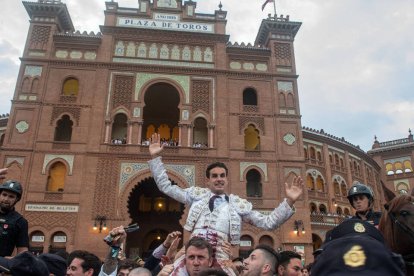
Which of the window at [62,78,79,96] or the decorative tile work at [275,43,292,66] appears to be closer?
the window at [62,78,79,96]

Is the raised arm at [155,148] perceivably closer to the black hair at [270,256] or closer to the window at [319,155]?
the black hair at [270,256]

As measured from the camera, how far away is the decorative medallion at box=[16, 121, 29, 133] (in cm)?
2145

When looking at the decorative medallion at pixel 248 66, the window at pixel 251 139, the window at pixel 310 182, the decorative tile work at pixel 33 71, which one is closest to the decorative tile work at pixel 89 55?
the decorative tile work at pixel 33 71

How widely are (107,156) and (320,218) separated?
1544 cm

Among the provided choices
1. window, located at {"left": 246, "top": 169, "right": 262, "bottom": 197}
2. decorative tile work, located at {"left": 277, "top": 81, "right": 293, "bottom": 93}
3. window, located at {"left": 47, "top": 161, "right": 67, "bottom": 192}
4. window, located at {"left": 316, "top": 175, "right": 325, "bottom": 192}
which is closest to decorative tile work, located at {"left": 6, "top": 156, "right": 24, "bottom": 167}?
window, located at {"left": 47, "top": 161, "right": 67, "bottom": 192}

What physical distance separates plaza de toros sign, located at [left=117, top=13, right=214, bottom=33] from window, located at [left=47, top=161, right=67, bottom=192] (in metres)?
9.70

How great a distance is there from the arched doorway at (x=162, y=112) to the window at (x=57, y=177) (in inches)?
281

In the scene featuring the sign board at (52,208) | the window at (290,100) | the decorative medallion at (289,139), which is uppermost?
the window at (290,100)

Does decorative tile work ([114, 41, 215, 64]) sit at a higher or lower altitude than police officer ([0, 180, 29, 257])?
higher

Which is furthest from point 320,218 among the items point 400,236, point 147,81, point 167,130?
point 400,236

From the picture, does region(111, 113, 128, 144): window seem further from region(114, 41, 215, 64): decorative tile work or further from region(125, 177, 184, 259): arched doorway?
region(114, 41, 215, 64): decorative tile work

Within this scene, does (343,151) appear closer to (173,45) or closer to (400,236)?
(173,45)

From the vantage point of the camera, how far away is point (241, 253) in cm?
2069

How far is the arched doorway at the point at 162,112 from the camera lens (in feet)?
83.7
